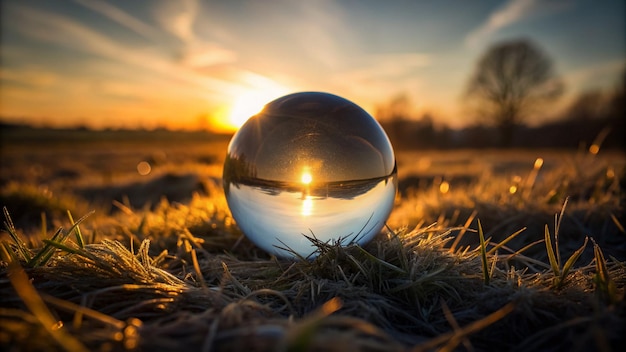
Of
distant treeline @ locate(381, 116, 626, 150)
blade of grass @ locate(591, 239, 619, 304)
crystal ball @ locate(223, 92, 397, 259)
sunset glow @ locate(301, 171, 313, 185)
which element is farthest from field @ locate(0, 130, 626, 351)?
distant treeline @ locate(381, 116, 626, 150)

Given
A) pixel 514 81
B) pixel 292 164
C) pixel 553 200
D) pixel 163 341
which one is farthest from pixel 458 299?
pixel 514 81

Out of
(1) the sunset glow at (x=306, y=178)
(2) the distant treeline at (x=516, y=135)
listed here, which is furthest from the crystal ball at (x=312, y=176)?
(2) the distant treeline at (x=516, y=135)

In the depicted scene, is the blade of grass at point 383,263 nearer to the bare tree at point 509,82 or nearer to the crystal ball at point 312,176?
the crystal ball at point 312,176

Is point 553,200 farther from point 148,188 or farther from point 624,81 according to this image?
point 624,81

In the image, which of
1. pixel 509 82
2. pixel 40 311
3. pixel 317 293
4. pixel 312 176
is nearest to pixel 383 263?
pixel 317 293

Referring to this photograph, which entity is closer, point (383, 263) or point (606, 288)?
point (606, 288)

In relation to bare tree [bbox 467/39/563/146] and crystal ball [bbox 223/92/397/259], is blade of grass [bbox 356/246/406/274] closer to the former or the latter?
crystal ball [bbox 223/92/397/259]

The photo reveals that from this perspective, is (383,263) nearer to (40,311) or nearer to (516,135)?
(40,311)

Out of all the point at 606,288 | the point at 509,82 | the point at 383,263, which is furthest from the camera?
the point at 509,82
